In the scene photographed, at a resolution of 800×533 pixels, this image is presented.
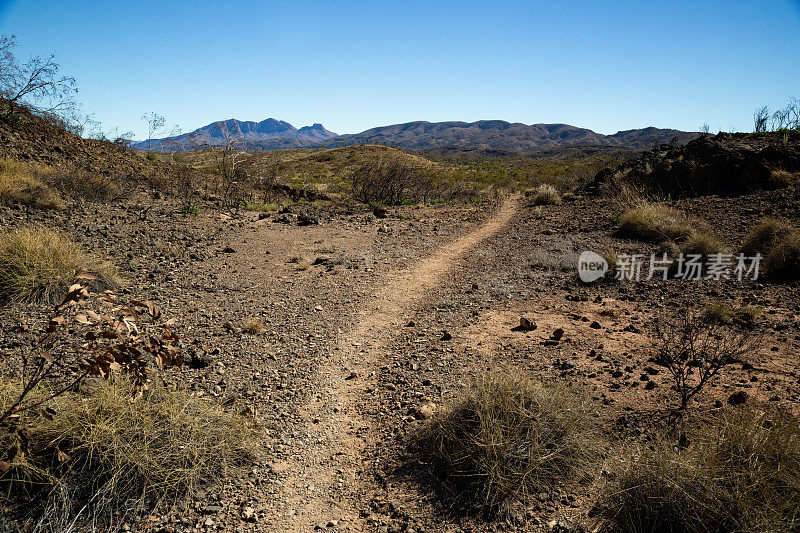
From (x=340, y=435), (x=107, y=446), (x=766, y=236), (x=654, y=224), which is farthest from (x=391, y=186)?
(x=107, y=446)

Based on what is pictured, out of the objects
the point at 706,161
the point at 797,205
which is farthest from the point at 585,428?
the point at 706,161

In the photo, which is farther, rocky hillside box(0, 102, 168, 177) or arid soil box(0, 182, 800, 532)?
rocky hillside box(0, 102, 168, 177)

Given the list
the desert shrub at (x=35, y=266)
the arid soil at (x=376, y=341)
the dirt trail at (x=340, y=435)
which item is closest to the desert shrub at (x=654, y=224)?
the arid soil at (x=376, y=341)

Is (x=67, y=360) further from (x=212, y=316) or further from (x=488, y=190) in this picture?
(x=488, y=190)

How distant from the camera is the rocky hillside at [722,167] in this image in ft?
A: 38.2

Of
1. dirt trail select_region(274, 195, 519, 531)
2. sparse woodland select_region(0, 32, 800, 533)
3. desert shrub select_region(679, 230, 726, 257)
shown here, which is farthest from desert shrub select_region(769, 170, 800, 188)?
dirt trail select_region(274, 195, 519, 531)

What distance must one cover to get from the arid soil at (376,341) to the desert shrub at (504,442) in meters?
0.13

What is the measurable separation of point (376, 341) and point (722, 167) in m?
13.6

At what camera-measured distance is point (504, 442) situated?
9.05 ft

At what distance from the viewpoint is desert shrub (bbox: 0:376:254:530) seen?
2.30m

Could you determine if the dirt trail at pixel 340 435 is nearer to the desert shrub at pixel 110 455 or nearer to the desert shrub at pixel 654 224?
the desert shrub at pixel 110 455

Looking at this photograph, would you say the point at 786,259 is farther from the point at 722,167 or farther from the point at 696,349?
the point at 722,167

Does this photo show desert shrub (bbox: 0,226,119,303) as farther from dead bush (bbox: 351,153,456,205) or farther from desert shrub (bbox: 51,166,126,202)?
dead bush (bbox: 351,153,456,205)

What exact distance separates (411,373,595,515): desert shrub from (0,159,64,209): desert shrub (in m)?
9.27
